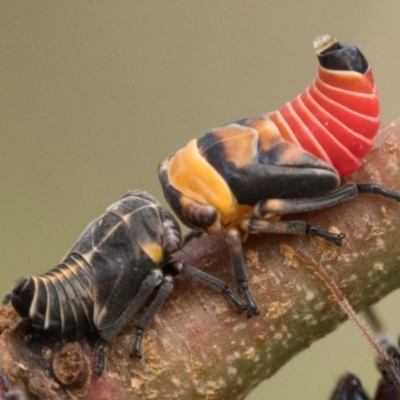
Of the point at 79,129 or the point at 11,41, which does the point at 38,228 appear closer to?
the point at 79,129

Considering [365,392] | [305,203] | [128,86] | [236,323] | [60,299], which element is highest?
[128,86]

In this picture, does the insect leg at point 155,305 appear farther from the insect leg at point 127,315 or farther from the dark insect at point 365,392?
the dark insect at point 365,392

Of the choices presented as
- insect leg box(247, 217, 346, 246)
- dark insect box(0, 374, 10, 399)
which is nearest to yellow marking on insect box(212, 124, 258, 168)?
insect leg box(247, 217, 346, 246)

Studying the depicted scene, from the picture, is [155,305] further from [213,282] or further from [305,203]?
[305,203]

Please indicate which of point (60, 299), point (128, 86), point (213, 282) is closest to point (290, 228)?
point (213, 282)

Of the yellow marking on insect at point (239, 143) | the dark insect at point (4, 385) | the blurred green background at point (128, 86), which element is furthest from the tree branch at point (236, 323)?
the blurred green background at point (128, 86)

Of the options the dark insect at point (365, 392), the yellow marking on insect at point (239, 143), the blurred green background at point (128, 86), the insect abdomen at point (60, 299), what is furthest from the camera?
the blurred green background at point (128, 86)

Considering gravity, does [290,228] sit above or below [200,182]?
below
